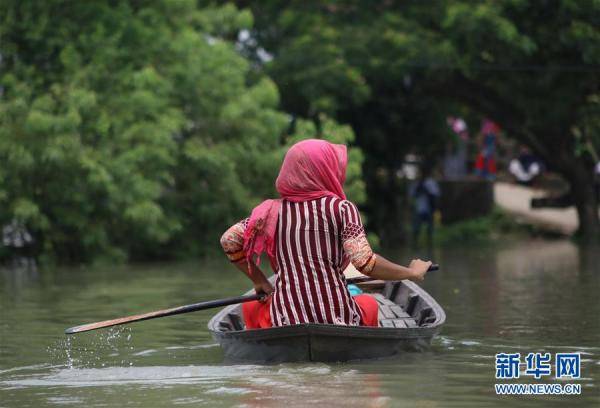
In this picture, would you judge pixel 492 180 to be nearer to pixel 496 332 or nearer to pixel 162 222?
pixel 162 222

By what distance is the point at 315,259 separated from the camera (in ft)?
31.8

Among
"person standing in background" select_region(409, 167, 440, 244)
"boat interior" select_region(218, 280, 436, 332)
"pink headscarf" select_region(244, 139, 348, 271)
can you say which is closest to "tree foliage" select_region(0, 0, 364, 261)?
"person standing in background" select_region(409, 167, 440, 244)

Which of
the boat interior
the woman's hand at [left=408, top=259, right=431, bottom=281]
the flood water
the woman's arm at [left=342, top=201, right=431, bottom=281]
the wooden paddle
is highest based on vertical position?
the woman's arm at [left=342, top=201, right=431, bottom=281]

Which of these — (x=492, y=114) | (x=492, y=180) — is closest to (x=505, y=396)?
(x=492, y=114)

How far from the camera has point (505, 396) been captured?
28.3ft

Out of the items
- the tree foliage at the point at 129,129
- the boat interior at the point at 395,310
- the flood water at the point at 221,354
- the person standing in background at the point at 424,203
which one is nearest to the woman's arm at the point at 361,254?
the flood water at the point at 221,354

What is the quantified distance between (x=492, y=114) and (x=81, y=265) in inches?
461

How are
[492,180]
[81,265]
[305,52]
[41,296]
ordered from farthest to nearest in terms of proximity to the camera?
1. [492,180]
2. [305,52]
3. [81,265]
4. [41,296]

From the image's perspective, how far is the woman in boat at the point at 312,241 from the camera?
9.53 metres

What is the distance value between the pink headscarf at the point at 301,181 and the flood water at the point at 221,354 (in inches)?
35.7

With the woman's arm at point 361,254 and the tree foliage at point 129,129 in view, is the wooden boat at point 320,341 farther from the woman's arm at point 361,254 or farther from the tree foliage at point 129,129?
the tree foliage at point 129,129

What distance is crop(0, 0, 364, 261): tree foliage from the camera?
23422mm

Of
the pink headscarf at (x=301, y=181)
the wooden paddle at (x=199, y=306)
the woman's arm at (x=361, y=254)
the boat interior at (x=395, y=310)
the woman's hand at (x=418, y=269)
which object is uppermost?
the pink headscarf at (x=301, y=181)

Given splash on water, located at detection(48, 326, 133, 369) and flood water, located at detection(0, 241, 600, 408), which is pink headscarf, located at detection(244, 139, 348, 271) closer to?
flood water, located at detection(0, 241, 600, 408)
